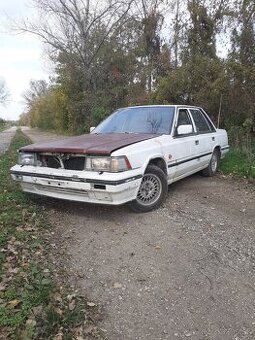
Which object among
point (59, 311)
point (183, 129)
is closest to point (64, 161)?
point (183, 129)

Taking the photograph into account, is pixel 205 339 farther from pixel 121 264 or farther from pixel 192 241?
pixel 192 241

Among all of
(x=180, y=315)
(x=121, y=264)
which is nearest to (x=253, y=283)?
(x=180, y=315)

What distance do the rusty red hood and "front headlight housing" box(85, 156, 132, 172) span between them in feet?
0.30

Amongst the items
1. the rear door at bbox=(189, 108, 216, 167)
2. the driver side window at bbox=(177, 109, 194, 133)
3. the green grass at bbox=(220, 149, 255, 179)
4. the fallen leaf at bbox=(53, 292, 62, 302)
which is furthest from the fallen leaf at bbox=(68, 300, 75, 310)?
the green grass at bbox=(220, 149, 255, 179)

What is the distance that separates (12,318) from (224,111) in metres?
10.4

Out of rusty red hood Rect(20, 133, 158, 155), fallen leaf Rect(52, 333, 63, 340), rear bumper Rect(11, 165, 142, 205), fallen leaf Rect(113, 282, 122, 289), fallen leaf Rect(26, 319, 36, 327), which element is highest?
rusty red hood Rect(20, 133, 158, 155)

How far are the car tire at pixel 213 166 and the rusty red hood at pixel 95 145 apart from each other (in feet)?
8.57

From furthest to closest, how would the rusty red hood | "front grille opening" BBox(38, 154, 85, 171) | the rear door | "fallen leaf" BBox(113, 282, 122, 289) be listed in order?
the rear door
"front grille opening" BBox(38, 154, 85, 171)
the rusty red hood
"fallen leaf" BBox(113, 282, 122, 289)

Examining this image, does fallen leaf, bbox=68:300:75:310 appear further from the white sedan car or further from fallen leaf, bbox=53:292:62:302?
the white sedan car

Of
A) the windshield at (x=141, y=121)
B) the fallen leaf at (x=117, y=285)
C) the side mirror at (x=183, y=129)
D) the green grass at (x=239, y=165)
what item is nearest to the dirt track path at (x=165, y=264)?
the fallen leaf at (x=117, y=285)

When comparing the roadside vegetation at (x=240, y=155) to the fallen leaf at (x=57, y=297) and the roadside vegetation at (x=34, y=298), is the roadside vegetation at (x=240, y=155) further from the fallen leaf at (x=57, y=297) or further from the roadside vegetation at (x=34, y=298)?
the fallen leaf at (x=57, y=297)

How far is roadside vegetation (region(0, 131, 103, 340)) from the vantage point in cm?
285

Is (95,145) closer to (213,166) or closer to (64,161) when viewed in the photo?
(64,161)

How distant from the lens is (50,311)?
3.00 metres
